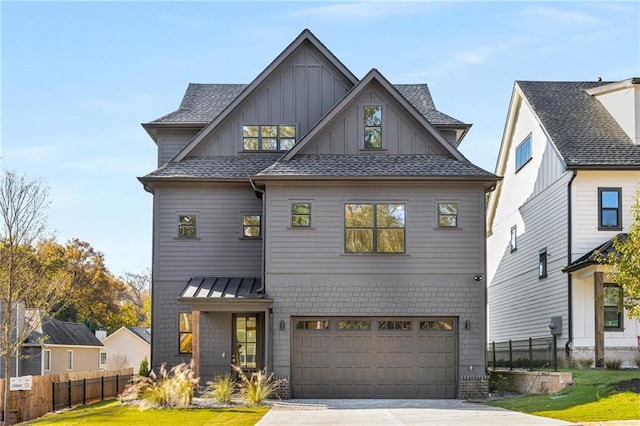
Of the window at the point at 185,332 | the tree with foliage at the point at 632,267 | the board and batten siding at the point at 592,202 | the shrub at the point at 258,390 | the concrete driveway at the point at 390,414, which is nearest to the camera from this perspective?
the concrete driveway at the point at 390,414

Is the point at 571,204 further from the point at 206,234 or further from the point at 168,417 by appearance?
the point at 168,417

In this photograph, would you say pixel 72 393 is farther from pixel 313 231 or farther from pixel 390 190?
pixel 390 190

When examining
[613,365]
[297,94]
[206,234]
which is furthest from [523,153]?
[206,234]

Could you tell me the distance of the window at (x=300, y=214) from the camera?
24891mm

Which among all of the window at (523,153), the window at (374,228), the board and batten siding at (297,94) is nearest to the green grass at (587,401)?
the window at (374,228)

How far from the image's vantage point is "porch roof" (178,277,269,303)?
2455 cm

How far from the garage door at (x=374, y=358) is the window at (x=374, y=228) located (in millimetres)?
2107

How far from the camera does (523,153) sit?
32469 mm

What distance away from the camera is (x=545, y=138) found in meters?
29.0

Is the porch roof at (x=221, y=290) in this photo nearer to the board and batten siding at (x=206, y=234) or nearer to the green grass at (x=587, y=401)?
the board and batten siding at (x=206, y=234)

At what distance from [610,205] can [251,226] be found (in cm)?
1131

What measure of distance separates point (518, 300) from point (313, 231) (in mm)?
11805

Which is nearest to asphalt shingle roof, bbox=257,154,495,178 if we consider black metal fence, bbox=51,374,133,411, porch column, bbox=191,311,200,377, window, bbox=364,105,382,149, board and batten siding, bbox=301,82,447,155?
board and batten siding, bbox=301,82,447,155

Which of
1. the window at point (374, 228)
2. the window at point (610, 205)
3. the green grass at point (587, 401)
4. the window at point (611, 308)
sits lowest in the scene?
the green grass at point (587, 401)
